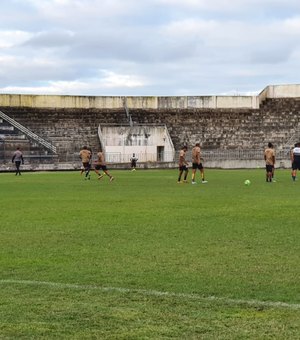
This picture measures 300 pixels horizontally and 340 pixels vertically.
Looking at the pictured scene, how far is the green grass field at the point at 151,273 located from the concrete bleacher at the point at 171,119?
34363 millimetres

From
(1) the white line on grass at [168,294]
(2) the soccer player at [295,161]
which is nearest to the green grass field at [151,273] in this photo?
(1) the white line on grass at [168,294]

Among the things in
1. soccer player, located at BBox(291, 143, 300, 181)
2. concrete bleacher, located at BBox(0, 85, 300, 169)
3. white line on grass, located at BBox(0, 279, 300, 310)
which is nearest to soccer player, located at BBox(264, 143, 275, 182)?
soccer player, located at BBox(291, 143, 300, 181)

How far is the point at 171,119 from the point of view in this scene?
54.5 m

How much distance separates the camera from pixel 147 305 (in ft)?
21.5

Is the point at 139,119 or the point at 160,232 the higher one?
the point at 139,119

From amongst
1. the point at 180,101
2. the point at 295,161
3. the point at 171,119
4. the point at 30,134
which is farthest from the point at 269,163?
the point at 180,101

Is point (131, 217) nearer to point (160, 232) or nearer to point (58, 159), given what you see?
point (160, 232)

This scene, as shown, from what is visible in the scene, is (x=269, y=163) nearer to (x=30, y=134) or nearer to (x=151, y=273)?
(x=151, y=273)

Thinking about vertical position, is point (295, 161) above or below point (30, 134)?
below

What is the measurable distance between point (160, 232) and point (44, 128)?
134 ft

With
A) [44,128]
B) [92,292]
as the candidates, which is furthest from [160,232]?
[44,128]

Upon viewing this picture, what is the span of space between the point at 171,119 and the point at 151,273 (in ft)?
153

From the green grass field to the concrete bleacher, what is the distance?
34363 millimetres

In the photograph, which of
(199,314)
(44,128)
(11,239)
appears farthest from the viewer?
(44,128)
